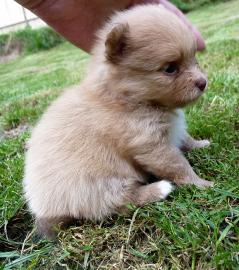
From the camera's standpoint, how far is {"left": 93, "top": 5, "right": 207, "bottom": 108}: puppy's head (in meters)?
2.36

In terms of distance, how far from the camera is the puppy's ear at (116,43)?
2.32 m

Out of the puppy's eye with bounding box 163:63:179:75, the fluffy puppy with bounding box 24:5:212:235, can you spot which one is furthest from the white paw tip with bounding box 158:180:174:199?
the puppy's eye with bounding box 163:63:179:75

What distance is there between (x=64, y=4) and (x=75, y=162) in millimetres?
2119

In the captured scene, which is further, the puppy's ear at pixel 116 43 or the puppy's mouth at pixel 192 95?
the puppy's mouth at pixel 192 95

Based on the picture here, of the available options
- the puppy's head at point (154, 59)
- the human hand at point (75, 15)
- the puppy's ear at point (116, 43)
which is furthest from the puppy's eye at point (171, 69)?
the human hand at point (75, 15)

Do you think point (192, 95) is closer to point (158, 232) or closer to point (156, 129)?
point (156, 129)

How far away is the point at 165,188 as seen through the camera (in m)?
2.32

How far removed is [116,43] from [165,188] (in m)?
0.76

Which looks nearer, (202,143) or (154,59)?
(154,59)

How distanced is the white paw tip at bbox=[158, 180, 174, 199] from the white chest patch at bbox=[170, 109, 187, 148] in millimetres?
308

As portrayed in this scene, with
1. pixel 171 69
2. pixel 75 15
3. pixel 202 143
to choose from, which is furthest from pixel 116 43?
pixel 75 15

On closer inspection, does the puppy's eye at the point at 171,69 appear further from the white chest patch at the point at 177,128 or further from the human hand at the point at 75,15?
the human hand at the point at 75,15

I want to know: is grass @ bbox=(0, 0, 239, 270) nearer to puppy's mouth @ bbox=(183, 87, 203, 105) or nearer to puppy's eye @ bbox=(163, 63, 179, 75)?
puppy's mouth @ bbox=(183, 87, 203, 105)

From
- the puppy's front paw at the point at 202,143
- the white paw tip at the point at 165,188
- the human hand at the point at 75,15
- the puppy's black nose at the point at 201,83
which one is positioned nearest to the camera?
the white paw tip at the point at 165,188
